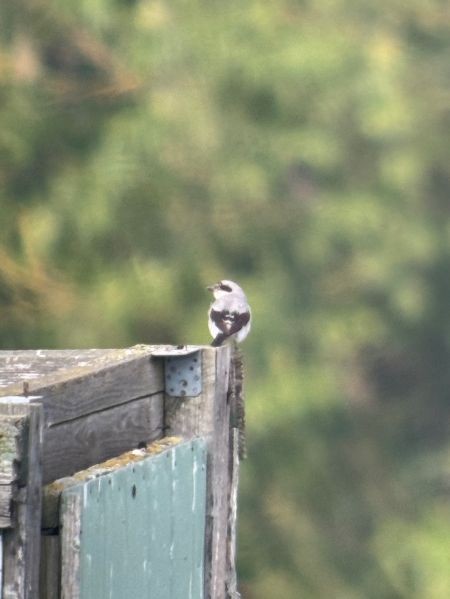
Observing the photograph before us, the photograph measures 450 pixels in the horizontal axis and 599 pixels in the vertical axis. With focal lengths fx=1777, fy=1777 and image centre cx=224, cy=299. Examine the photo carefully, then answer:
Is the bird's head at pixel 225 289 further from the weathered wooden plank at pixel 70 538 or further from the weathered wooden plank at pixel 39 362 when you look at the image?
the weathered wooden plank at pixel 70 538

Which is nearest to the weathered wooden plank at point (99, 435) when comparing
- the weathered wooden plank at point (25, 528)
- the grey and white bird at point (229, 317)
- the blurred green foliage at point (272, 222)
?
the weathered wooden plank at point (25, 528)

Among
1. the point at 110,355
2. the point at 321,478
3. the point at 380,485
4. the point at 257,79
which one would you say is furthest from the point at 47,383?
the point at 380,485

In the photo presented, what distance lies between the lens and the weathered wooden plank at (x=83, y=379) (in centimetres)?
405

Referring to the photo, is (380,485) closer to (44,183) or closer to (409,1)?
(409,1)

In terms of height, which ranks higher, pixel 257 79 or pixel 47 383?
pixel 257 79

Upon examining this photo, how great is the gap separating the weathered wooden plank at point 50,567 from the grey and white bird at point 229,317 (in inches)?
163

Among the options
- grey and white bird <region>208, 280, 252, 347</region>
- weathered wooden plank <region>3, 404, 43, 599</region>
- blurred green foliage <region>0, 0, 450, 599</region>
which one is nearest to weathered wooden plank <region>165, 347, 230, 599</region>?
weathered wooden plank <region>3, 404, 43, 599</region>

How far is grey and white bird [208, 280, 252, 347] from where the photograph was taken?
8258 millimetres

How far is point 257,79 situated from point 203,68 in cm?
42

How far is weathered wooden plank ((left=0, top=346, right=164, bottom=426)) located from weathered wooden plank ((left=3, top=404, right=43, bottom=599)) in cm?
26

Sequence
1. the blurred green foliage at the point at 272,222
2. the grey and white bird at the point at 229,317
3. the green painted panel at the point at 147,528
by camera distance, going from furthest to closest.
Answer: the blurred green foliage at the point at 272,222 < the grey and white bird at the point at 229,317 < the green painted panel at the point at 147,528

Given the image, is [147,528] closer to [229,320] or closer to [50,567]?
[50,567]

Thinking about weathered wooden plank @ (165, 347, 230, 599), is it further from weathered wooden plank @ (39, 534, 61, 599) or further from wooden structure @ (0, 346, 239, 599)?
weathered wooden plank @ (39, 534, 61, 599)

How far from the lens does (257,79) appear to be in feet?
41.5
